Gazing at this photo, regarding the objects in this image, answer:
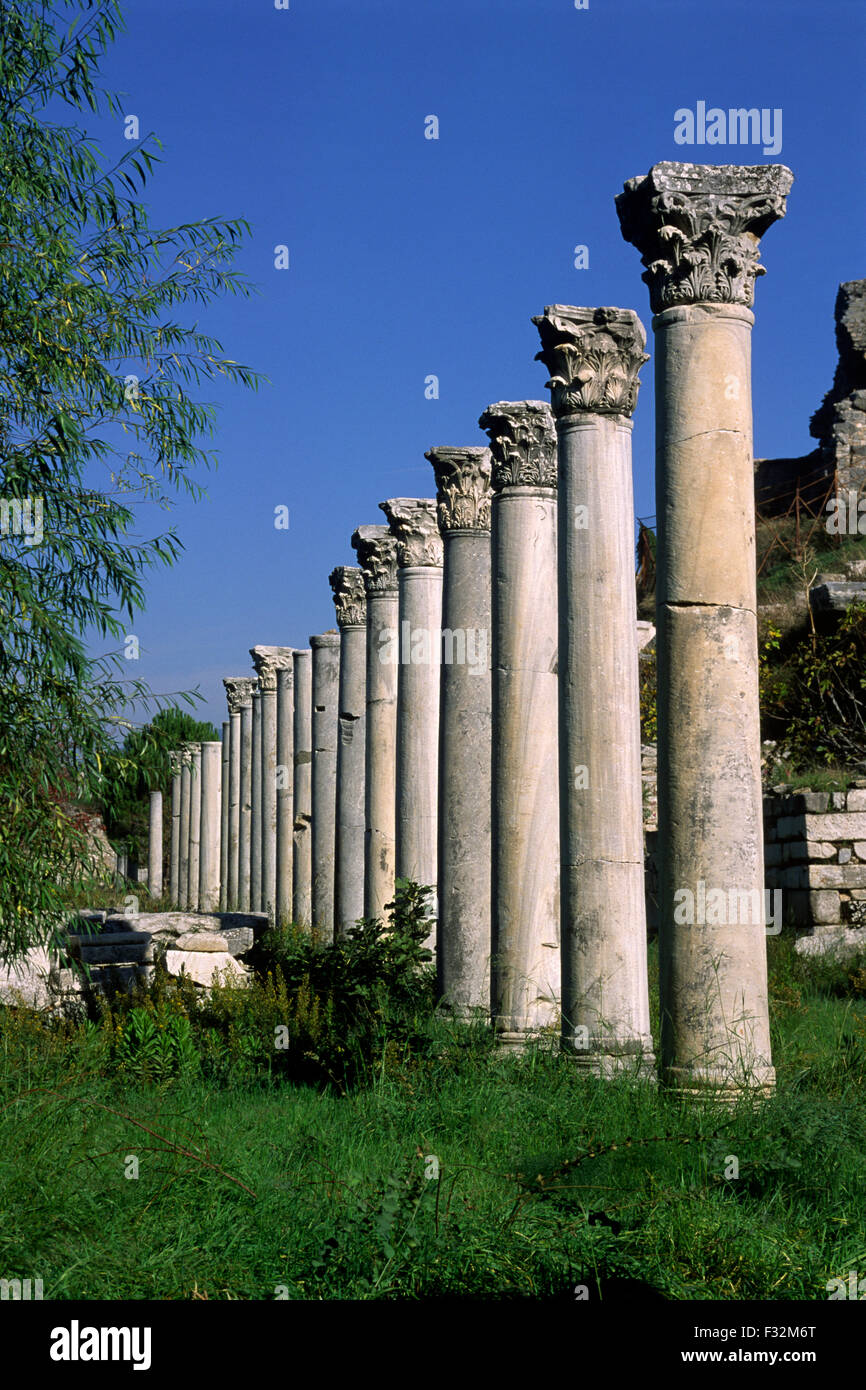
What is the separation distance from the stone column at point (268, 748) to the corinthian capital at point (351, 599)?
23.1 feet

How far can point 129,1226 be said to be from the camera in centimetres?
561

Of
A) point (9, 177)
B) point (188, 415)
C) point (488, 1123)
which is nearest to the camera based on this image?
point (488, 1123)

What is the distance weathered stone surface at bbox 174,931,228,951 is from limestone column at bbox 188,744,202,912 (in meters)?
14.3

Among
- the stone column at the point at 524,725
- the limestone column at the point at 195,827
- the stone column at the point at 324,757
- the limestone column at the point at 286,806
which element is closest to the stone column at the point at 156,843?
the limestone column at the point at 195,827

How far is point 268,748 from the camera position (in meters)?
26.2

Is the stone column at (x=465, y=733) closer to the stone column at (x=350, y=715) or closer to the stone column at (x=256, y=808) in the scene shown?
the stone column at (x=350, y=715)

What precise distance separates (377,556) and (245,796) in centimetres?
1297

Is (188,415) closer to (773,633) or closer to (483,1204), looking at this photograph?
(483,1204)

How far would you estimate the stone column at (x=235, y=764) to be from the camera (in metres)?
28.9

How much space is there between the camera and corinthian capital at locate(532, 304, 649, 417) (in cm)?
933

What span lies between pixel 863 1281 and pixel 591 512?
5.39 m

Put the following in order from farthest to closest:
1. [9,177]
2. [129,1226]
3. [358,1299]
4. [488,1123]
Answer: [9,177], [488,1123], [129,1226], [358,1299]

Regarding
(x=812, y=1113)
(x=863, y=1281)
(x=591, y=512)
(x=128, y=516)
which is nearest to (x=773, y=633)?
(x=591, y=512)

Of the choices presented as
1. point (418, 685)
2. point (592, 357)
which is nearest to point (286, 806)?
point (418, 685)
